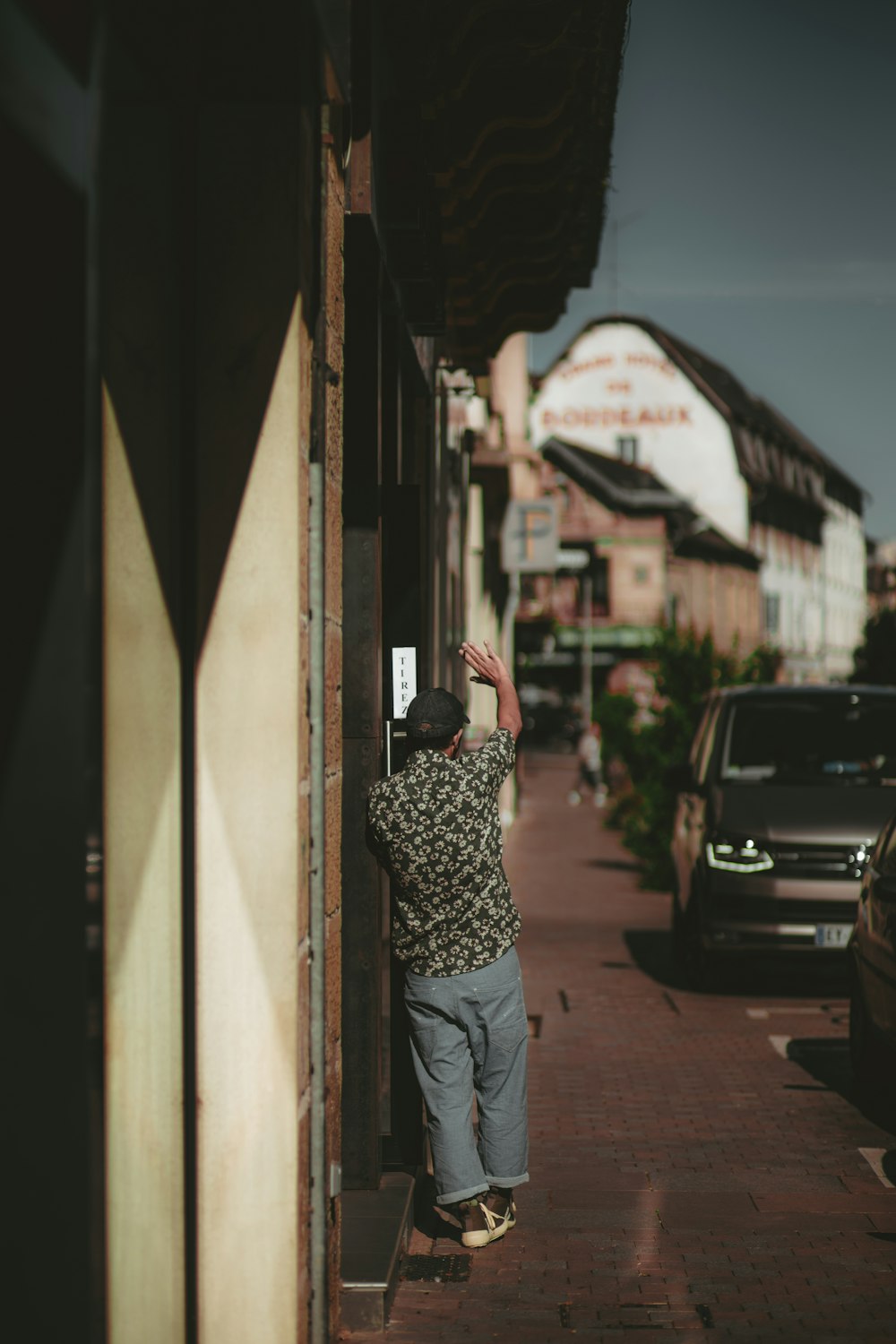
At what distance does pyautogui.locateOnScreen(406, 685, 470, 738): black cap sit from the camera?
19.3 feet

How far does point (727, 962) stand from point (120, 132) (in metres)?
10.9

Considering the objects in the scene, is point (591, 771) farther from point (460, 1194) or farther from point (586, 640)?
point (460, 1194)

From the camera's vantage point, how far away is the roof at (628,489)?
66000mm

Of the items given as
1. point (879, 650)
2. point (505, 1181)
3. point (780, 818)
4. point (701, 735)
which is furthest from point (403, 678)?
point (879, 650)

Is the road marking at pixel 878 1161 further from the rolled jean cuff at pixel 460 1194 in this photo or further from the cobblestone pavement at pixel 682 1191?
the rolled jean cuff at pixel 460 1194

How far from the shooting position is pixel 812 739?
13164mm

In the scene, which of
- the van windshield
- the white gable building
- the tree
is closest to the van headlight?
the van windshield

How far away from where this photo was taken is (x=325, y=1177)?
460cm

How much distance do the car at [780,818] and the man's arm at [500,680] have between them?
19.3ft

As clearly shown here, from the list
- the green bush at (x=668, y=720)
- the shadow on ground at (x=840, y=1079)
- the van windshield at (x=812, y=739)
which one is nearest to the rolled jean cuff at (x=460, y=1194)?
the shadow on ground at (x=840, y=1079)

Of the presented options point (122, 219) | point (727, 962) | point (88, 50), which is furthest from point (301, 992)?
point (727, 962)

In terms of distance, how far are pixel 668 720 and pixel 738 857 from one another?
26.3 feet

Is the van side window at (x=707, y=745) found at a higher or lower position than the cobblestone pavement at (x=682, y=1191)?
higher

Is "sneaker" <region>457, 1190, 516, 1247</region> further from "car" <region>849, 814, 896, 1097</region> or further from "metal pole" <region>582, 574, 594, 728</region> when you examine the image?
"metal pole" <region>582, 574, 594, 728</region>
